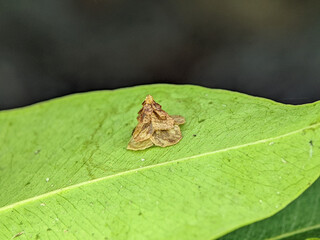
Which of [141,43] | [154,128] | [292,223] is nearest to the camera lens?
[292,223]

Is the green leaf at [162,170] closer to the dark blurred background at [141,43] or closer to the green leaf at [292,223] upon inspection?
the green leaf at [292,223]

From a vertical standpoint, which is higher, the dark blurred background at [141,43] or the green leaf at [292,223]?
the dark blurred background at [141,43]

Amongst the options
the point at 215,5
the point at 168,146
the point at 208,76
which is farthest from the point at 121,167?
the point at 215,5

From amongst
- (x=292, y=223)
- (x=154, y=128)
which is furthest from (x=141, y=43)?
(x=292, y=223)

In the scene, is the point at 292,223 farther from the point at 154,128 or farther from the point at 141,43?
the point at 141,43

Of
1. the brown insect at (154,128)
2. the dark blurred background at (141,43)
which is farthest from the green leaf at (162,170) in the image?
the dark blurred background at (141,43)

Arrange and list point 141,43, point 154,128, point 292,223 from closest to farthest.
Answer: point 292,223
point 154,128
point 141,43

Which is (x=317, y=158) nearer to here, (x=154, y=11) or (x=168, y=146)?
(x=168, y=146)
